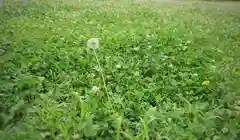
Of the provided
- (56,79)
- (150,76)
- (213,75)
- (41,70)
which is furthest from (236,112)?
(41,70)

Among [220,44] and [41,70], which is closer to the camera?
[41,70]

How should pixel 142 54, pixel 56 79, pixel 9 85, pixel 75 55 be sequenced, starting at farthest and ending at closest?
pixel 142 54
pixel 75 55
pixel 56 79
pixel 9 85

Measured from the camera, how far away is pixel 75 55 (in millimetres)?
2430

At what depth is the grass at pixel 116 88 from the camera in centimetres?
132

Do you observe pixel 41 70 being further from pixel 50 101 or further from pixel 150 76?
pixel 150 76

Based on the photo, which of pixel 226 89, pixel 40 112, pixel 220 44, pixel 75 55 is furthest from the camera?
pixel 220 44

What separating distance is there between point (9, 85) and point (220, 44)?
2.57m

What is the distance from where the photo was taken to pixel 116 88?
72.5 inches

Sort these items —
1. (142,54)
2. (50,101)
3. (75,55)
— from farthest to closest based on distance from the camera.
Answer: (142,54)
(75,55)
(50,101)

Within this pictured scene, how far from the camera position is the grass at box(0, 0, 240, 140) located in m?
1.32

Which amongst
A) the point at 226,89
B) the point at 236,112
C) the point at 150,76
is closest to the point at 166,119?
the point at 236,112

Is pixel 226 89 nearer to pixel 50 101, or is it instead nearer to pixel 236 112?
pixel 236 112

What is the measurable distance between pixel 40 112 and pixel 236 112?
3.45 ft

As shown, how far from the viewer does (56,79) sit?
2012 mm
